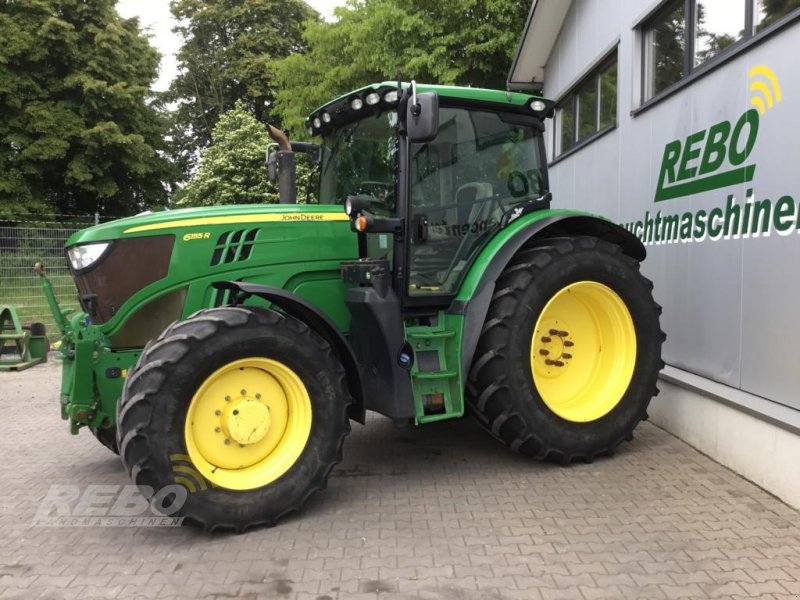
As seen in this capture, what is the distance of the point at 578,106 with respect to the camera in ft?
29.2

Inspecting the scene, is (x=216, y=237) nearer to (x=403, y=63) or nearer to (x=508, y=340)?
(x=508, y=340)

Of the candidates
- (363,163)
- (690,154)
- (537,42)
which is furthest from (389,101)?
(537,42)

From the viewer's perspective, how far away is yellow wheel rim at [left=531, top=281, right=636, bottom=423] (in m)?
4.59

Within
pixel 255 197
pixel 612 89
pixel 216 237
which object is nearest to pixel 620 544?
pixel 216 237

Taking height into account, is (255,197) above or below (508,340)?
above

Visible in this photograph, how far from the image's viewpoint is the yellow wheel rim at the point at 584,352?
4.59m

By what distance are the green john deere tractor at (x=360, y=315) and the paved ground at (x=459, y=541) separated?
0.84ft

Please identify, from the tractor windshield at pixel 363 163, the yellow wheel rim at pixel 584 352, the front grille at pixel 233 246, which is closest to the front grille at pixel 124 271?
the front grille at pixel 233 246

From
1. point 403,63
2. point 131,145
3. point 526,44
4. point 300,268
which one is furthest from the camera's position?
point 131,145

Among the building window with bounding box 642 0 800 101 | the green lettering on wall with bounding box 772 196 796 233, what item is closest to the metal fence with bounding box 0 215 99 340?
the building window with bounding box 642 0 800 101

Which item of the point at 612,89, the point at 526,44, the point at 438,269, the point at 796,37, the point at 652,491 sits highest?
the point at 526,44

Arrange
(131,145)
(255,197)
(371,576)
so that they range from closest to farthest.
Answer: (371,576) < (255,197) < (131,145)

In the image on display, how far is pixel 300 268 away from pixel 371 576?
6.12ft

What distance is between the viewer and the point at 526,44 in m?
9.88
